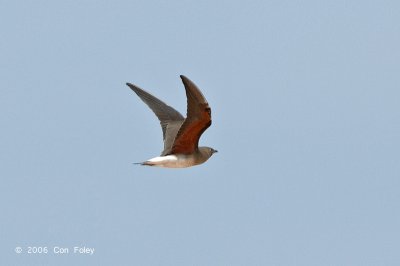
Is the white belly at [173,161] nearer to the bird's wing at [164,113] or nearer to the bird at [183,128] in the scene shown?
the bird at [183,128]

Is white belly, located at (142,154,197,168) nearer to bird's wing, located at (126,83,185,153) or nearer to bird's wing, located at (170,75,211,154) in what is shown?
bird's wing, located at (170,75,211,154)

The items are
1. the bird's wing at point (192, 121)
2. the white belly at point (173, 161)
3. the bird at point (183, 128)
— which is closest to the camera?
the bird's wing at point (192, 121)

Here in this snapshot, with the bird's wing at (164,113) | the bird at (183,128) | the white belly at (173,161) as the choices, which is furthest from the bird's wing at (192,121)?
the bird's wing at (164,113)

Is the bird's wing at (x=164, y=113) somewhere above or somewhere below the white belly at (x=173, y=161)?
above

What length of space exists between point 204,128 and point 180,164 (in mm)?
1305

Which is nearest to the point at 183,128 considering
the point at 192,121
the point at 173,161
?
the point at 192,121

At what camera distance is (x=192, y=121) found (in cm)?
1975

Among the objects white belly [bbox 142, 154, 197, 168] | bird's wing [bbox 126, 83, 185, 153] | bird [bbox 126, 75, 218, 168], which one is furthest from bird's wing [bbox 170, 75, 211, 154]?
bird's wing [bbox 126, 83, 185, 153]

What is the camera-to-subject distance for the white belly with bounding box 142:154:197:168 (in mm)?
20500

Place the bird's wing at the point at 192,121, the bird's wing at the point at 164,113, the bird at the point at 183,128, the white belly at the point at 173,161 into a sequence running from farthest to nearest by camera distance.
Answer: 1. the bird's wing at the point at 164,113
2. the white belly at the point at 173,161
3. the bird at the point at 183,128
4. the bird's wing at the point at 192,121

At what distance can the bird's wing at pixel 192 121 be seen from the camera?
18.8 m

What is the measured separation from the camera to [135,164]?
1991 centimetres

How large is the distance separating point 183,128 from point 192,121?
45cm

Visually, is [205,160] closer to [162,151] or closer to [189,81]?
[162,151]
